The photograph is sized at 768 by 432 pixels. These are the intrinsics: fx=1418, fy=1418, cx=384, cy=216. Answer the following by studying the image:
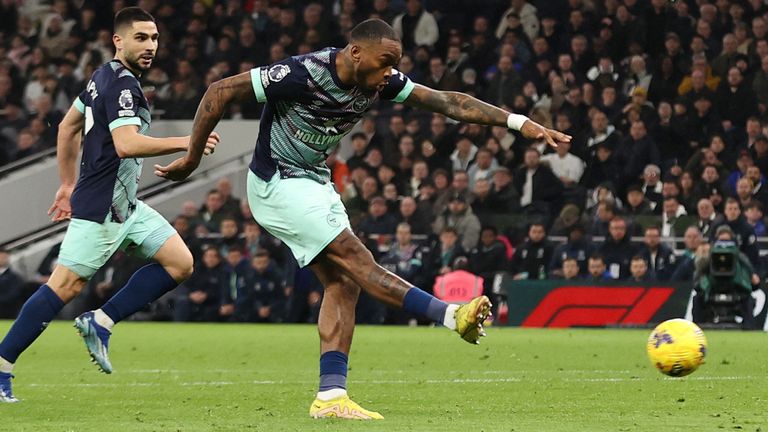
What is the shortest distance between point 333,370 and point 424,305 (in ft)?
2.22

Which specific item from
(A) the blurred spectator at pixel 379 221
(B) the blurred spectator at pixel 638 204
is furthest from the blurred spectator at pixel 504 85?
(B) the blurred spectator at pixel 638 204

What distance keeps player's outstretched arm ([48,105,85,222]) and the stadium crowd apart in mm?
9794

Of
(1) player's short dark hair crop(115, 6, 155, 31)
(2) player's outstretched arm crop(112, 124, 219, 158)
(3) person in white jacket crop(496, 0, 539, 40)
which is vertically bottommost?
(2) player's outstretched arm crop(112, 124, 219, 158)

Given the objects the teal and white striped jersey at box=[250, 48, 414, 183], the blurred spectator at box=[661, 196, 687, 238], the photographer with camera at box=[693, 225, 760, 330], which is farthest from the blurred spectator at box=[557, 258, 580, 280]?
the teal and white striped jersey at box=[250, 48, 414, 183]

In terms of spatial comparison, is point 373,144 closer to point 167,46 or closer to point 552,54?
point 552,54

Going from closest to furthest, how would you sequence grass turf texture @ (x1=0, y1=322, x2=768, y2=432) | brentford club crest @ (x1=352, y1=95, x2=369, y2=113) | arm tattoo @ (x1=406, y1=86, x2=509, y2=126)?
grass turf texture @ (x1=0, y1=322, x2=768, y2=432) → brentford club crest @ (x1=352, y1=95, x2=369, y2=113) → arm tattoo @ (x1=406, y1=86, x2=509, y2=126)

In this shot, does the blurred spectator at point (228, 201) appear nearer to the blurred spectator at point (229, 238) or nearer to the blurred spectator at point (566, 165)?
the blurred spectator at point (229, 238)

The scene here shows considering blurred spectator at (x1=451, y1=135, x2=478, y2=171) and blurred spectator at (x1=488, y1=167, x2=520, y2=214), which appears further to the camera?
blurred spectator at (x1=451, y1=135, x2=478, y2=171)

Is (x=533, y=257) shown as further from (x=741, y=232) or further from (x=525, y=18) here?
(x=525, y=18)

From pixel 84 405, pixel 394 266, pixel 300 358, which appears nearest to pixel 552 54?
pixel 394 266

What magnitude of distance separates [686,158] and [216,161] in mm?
7743

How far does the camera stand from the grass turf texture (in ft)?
22.7

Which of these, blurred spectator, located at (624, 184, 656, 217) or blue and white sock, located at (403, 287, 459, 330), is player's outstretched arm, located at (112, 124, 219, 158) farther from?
blurred spectator, located at (624, 184, 656, 217)

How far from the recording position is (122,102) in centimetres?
816
